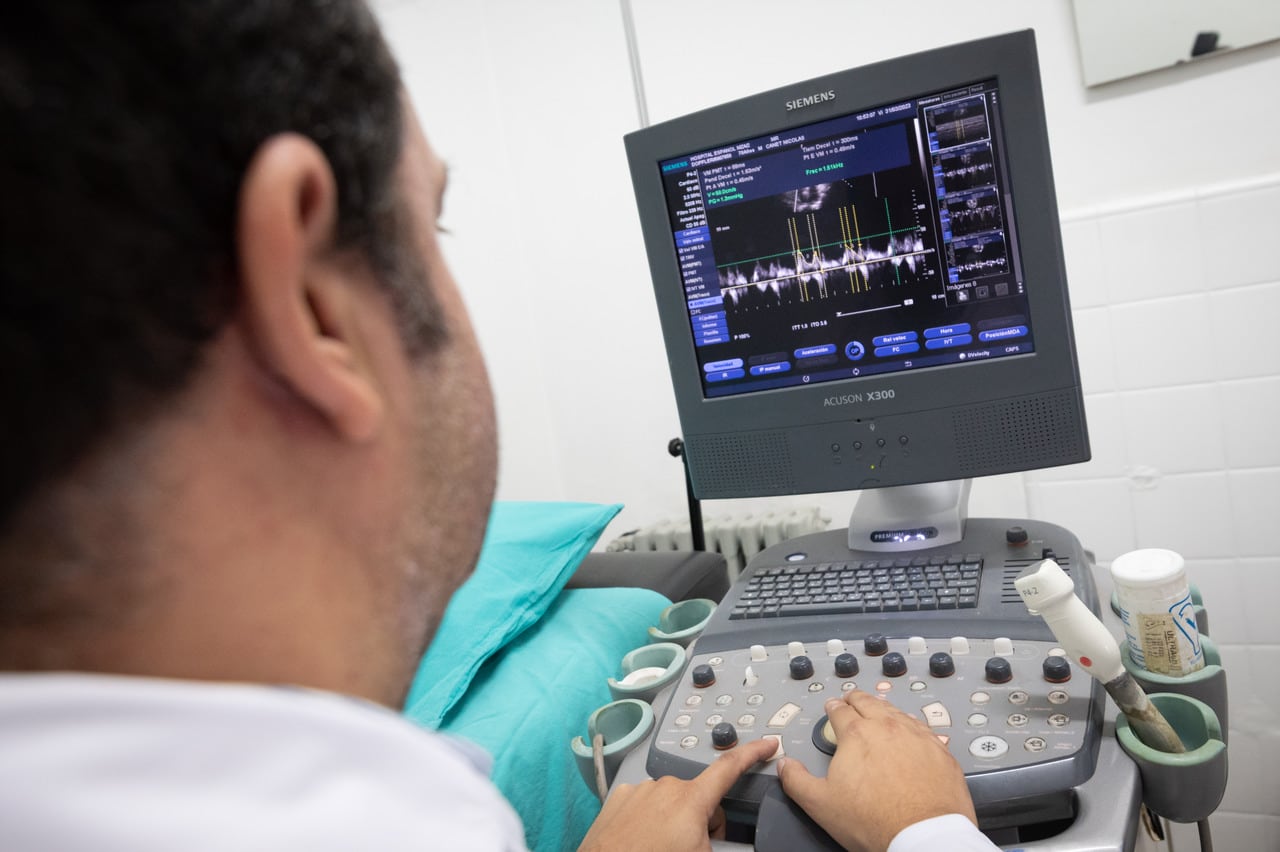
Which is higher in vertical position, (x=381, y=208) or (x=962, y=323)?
(x=381, y=208)

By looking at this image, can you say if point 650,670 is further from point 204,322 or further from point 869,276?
point 204,322

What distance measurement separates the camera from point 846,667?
0.80 metres

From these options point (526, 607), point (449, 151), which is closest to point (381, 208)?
point (526, 607)

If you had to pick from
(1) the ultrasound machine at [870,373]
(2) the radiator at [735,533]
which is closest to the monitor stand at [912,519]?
(1) the ultrasound machine at [870,373]

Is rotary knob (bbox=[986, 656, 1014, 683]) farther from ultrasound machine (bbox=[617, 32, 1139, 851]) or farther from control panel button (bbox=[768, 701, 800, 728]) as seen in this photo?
control panel button (bbox=[768, 701, 800, 728])

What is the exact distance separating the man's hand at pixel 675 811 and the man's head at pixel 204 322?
0.37 m

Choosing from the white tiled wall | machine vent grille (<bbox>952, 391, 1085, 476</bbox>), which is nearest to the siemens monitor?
machine vent grille (<bbox>952, 391, 1085, 476</bbox>)

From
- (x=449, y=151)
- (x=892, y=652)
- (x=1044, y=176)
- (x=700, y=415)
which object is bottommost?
(x=892, y=652)

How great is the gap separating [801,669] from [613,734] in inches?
7.9

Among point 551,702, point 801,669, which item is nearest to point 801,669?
point 801,669

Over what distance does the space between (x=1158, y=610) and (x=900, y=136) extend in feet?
1.78

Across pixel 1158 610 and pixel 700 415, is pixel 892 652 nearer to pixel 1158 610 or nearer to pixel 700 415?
pixel 1158 610

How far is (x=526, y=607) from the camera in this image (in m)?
1.33

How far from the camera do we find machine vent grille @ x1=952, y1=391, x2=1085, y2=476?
0.96 meters
